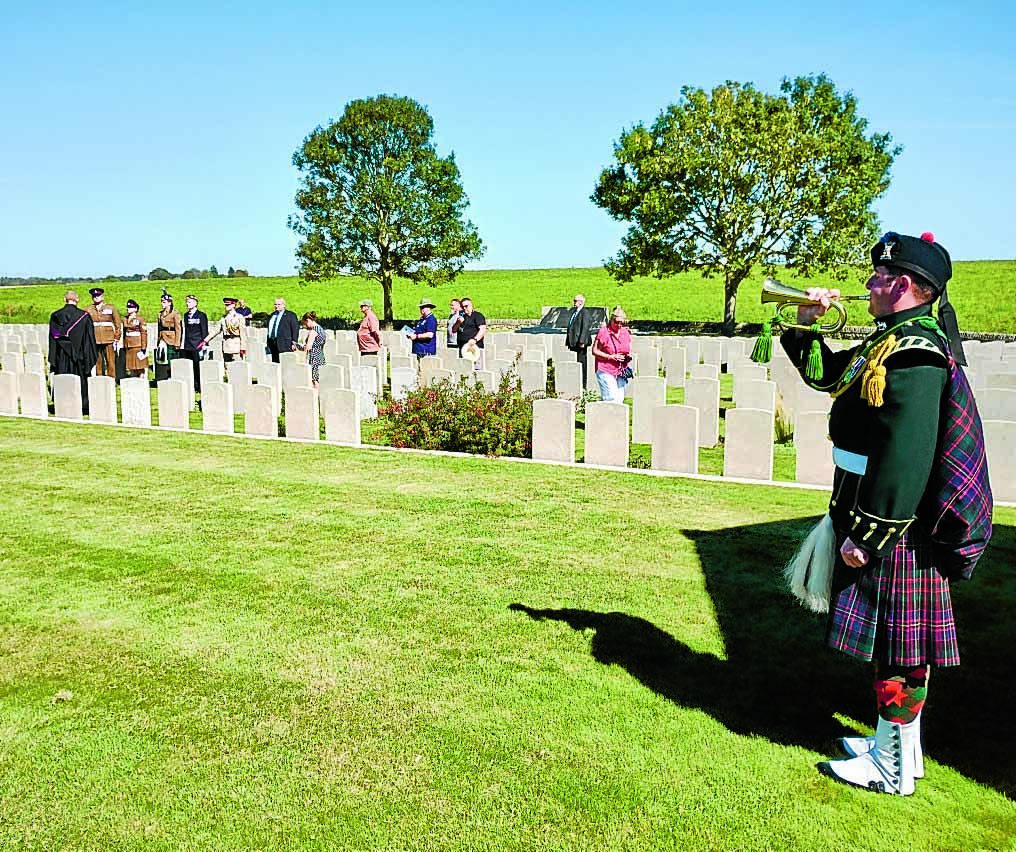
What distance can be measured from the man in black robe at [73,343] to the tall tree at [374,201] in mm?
25205

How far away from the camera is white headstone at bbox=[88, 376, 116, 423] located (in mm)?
12414

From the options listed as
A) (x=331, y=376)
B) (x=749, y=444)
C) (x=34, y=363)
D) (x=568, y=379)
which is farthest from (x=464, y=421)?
(x=34, y=363)

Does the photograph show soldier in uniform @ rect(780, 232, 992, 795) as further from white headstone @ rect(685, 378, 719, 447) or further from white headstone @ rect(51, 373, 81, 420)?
white headstone @ rect(51, 373, 81, 420)

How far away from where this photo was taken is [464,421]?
417 inches

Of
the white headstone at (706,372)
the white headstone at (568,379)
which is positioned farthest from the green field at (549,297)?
the white headstone at (568,379)

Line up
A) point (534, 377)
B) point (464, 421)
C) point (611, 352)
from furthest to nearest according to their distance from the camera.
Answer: point (534, 377) → point (611, 352) → point (464, 421)

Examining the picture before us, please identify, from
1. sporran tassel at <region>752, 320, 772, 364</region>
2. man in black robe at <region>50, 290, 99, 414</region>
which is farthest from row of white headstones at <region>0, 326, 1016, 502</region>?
sporran tassel at <region>752, 320, 772, 364</region>

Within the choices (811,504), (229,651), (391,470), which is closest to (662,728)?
(229,651)

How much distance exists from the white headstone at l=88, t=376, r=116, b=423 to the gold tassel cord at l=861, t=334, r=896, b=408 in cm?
1119

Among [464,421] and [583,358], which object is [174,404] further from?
[583,358]

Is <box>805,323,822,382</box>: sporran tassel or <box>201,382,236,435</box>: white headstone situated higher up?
<box>805,323,822,382</box>: sporran tassel

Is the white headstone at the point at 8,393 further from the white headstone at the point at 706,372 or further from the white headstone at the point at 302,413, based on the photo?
the white headstone at the point at 706,372

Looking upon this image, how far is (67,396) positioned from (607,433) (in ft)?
26.7

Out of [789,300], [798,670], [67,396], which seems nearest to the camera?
[789,300]
